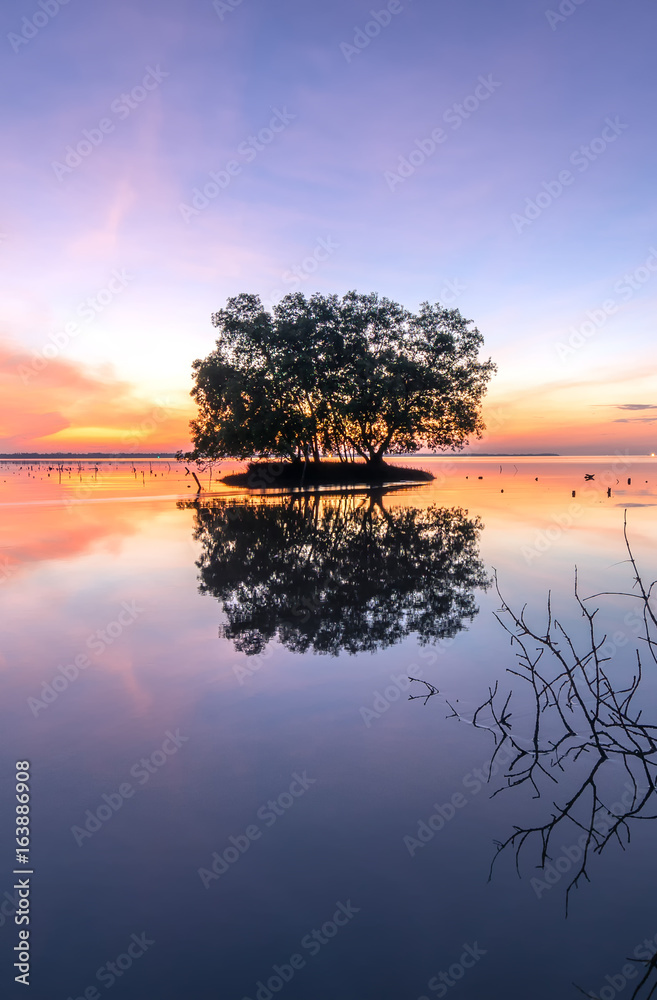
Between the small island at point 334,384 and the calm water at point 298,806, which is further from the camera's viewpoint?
the small island at point 334,384

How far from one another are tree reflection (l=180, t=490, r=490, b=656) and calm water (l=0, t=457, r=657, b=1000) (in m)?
0.14

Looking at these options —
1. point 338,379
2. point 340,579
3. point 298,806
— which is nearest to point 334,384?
point 338,379

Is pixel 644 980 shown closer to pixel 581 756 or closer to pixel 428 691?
pixel 581 756

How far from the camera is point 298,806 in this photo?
5.78 m

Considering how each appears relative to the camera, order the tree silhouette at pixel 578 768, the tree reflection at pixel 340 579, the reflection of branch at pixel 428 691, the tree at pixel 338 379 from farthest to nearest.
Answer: the tree at pixel 338 379
the tree reflection at pixel 340 579
the reflection of branch at pixel 428 691
the tree silhouette at pixel 578 768

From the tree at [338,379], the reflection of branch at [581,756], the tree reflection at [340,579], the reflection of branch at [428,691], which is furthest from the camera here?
the tree at [338,379]

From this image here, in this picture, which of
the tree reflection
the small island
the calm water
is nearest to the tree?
the small island

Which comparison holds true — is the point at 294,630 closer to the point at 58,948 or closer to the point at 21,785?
the point at 21,785

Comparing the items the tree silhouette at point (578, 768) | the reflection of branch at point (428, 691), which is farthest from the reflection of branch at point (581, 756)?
the reflection of branch at point (428, 691)

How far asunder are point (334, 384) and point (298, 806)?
6212 centimetres

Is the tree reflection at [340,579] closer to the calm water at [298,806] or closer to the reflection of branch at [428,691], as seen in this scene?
the calm water at [298,806]

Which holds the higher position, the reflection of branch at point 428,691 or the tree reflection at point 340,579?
the tree reflection at point 340,579

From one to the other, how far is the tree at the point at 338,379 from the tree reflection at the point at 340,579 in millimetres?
37111

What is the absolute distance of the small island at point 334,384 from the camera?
66438mm
